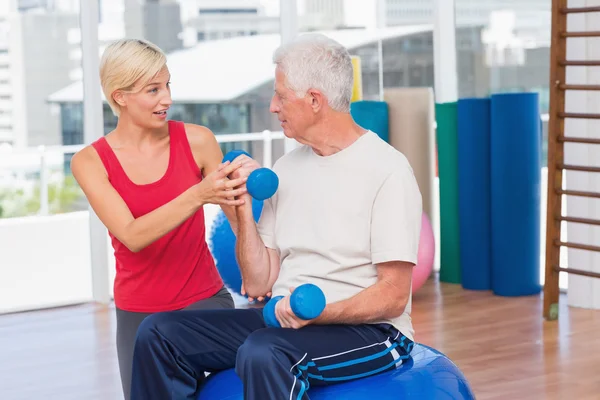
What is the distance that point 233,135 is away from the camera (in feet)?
16.7

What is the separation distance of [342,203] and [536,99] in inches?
108

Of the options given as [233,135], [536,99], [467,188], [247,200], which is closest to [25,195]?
[233,135]

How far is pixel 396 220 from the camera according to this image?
2.05m

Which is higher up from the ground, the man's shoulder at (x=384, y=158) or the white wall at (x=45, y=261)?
the man's shoulder at (x=384, y=158)

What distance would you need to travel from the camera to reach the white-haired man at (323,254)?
79.7 inches

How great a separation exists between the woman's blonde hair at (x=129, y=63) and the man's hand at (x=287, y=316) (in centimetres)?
72

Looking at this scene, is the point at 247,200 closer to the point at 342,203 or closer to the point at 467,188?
the point at 342,203

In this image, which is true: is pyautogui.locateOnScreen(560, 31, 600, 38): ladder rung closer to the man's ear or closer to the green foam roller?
the green foam roller

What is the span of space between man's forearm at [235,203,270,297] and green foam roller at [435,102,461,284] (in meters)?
2.84

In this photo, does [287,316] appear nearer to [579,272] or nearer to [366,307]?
[366,307]

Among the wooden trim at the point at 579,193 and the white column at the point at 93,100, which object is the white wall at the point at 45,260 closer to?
the white column at the point at 93,100

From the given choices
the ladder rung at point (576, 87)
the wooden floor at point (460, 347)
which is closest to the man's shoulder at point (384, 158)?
the wooden floor at point (460, 347)

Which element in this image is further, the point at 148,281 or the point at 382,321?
the point at 148,281

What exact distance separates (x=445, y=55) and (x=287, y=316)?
362 cm
